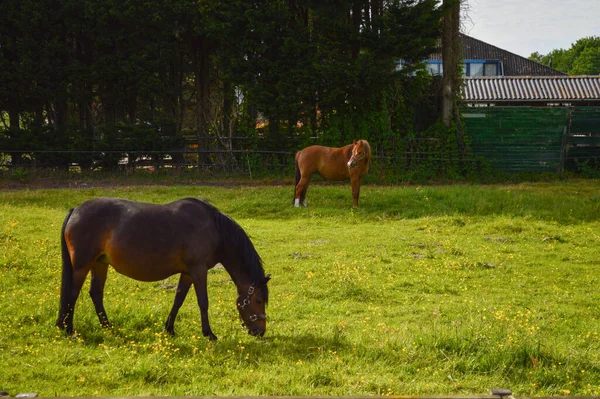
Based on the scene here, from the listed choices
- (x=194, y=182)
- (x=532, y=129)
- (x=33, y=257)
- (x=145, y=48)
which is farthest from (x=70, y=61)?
(x=532, y=129)

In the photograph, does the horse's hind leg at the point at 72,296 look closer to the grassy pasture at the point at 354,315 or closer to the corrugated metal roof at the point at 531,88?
the grassy pasture at the point at 354,315

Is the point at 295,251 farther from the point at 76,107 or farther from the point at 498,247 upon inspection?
the point at 76,107

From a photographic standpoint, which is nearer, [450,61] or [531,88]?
[450,61]

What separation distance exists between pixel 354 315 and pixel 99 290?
300 cm

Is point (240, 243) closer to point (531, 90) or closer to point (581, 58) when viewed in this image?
point (531, 90)

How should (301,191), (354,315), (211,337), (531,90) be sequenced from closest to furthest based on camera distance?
(211,337) < (354,315) < (301,191) < (531,90)

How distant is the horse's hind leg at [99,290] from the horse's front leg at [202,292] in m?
1.04

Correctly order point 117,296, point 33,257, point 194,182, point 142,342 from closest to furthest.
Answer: point 142,342, point 117,296, point 33,257, point 194,182

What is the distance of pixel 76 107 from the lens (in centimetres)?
2605

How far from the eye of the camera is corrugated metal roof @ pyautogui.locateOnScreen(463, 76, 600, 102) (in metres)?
33.2

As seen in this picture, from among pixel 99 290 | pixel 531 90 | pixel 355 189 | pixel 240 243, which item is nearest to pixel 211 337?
pixel 240 243

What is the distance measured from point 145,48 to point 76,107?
5.40 meters

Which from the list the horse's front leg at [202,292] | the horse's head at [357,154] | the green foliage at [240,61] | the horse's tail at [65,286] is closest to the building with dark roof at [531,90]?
the green foliage at [240,61]

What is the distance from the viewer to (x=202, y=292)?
6445 millimetres
